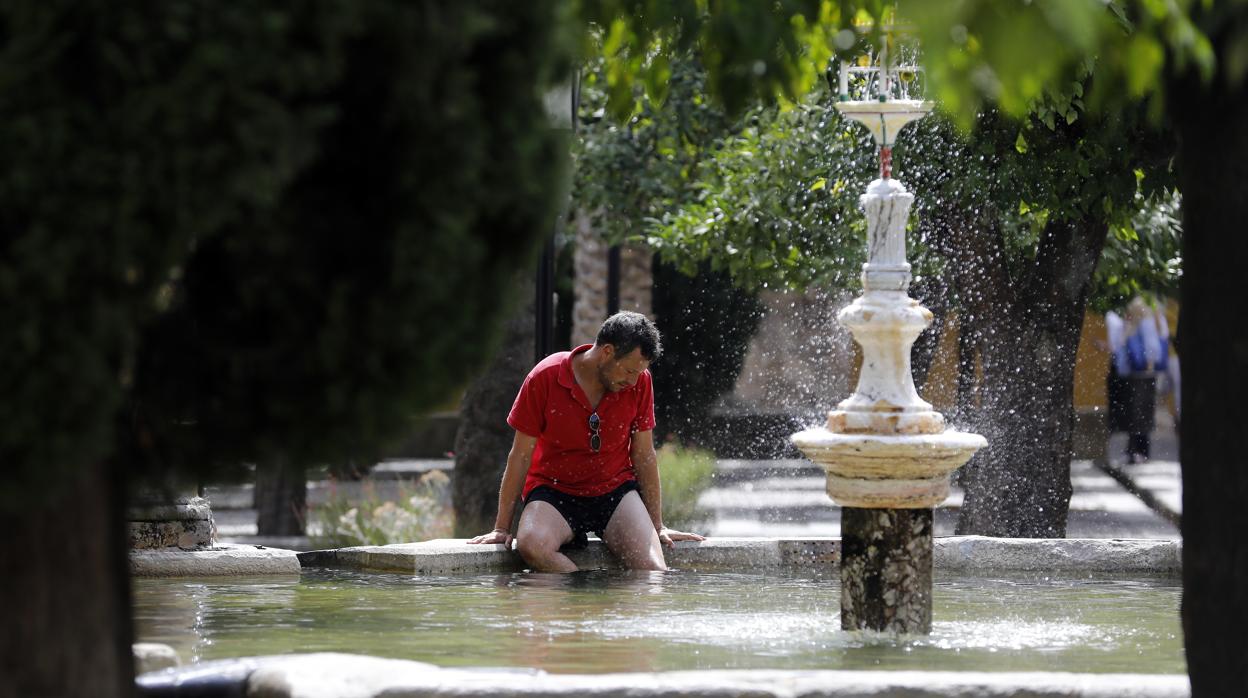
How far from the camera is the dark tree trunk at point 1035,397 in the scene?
426 inches

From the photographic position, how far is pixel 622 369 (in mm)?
7871

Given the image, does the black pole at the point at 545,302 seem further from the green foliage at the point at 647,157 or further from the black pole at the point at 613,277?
the black pole at the point at 613,277

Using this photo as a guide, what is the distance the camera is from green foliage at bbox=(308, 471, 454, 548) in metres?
13.1

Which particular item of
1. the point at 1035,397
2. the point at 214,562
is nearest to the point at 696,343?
the point at 1035,397

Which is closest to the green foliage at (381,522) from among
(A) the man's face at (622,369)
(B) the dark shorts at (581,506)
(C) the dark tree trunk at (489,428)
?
(C) the dark tree trunk at (489,428)

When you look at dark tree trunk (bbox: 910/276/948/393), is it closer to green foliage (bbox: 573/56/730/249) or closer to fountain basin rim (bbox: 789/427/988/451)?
green foliage (bbox: 573/56/730/249)

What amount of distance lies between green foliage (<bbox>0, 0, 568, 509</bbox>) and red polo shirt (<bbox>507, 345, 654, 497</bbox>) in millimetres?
4438

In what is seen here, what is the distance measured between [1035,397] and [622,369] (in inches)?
152

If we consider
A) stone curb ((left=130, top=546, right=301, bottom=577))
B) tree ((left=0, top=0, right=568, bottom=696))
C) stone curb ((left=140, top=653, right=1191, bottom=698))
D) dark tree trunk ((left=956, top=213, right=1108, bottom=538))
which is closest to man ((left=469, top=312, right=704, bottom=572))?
stone curb ((left=130, top=546, right=301, bottom=577))

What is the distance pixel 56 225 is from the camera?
296cm

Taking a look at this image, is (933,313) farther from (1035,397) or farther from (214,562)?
(214,562)

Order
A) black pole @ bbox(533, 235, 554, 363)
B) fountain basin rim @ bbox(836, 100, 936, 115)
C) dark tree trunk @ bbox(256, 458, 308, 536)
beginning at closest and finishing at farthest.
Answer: fountain basin rim @ bbox(836, 100, 936, 115) < black pole @ bbox(533, 235, 554, 363) < dark tree trunk @ bbox(256, 458, 308, 536)

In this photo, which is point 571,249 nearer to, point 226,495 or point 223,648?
point 226,495

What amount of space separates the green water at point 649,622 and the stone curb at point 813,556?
16cm
